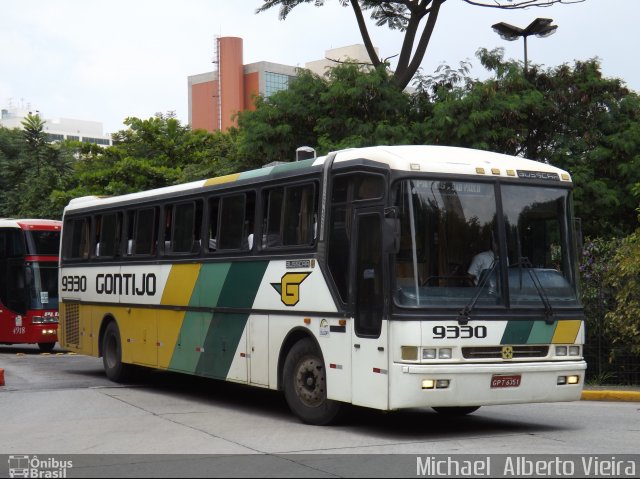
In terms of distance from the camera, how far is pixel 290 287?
1258 centimetres

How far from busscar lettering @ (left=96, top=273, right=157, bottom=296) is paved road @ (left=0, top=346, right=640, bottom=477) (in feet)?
5.44

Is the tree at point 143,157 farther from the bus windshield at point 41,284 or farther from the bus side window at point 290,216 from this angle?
the bus side window at point 290,216

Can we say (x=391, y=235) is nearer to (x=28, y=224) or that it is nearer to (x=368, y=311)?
(x=368, y=311)

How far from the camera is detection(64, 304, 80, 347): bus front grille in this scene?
19.8 m

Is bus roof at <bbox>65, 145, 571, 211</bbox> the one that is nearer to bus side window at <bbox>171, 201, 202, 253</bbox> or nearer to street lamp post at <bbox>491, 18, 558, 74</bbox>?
bus side window at <bbox>171, 201, 202, 253</bbox>

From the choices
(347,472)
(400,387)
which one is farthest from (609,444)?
(347,472)

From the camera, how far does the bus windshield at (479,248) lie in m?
10.9

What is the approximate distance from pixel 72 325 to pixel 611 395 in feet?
34.2

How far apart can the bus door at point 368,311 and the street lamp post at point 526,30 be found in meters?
15.4

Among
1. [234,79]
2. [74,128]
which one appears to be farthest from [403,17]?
[74,128]

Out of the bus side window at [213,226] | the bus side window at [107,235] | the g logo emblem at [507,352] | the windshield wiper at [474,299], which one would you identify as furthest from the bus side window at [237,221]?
the bus side window at [107,235]

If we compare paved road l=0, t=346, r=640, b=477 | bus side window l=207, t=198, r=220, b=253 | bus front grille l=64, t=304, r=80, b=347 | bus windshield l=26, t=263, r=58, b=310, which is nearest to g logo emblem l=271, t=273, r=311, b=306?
paved road l=0, t=346, r=640, b=477

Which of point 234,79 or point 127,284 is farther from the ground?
point 234,79

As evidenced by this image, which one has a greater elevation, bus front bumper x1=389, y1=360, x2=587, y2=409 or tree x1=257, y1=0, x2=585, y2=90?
tree x1=257, y1=0, x2=585, y2=90
